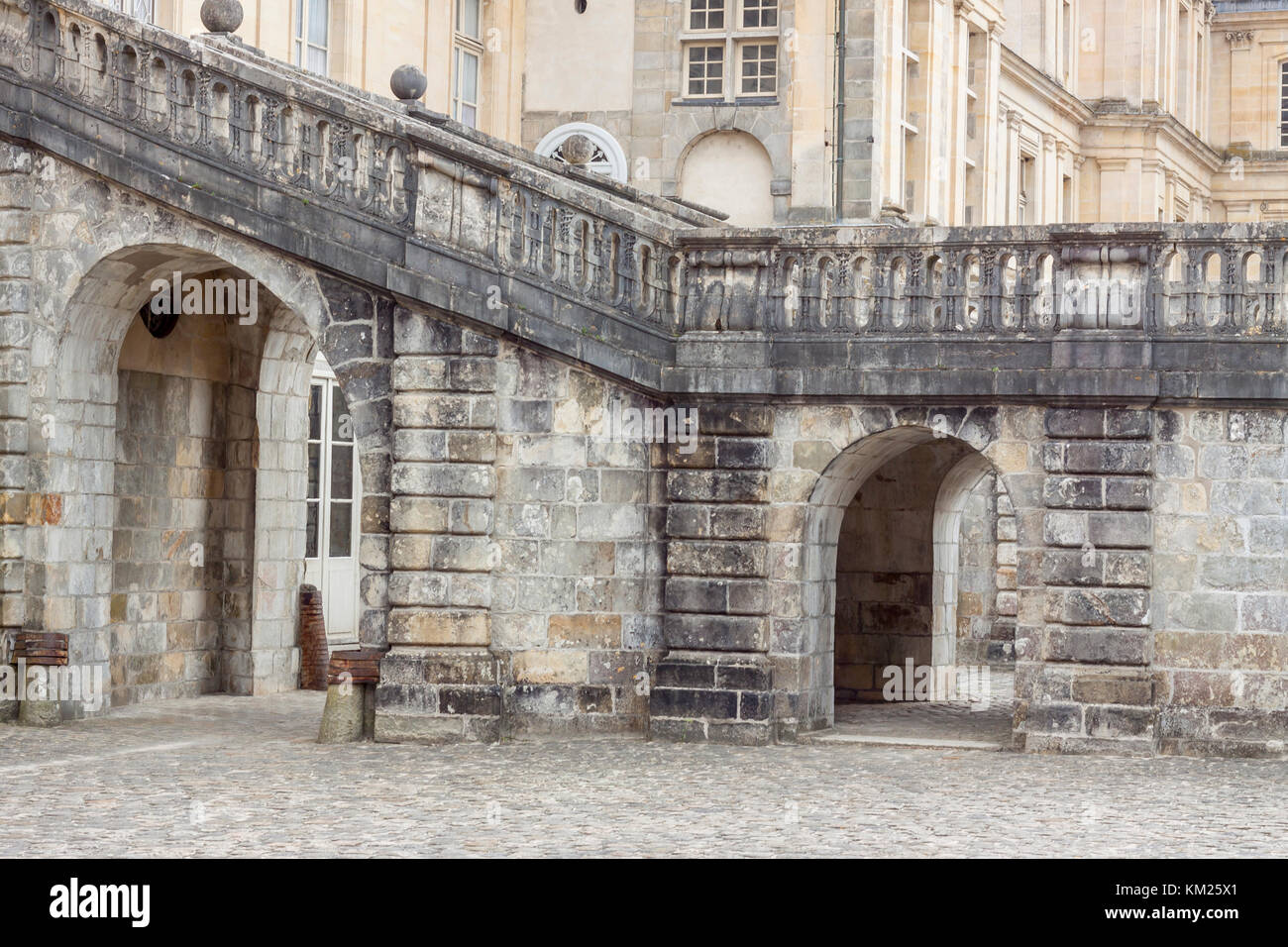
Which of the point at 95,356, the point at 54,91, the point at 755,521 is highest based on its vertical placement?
the point at 54,91

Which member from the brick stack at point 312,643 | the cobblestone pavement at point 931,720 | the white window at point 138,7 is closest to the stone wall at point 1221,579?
the cobblestone pavement at point 931,720

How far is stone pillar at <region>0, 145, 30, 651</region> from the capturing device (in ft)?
51.1

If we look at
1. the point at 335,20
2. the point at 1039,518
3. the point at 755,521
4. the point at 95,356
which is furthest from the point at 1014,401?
the point at 335,20

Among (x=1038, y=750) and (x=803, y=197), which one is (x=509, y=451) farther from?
(x=803, y=197)

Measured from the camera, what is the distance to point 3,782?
485 inches

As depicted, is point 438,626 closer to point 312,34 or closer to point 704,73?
point 312,34

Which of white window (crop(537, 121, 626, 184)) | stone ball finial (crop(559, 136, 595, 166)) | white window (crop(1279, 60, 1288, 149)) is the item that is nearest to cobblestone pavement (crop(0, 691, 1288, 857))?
stone ball finial (crop(559, 136, 595, 166))

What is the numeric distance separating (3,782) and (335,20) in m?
11.9

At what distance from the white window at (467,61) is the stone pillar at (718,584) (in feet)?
35.2

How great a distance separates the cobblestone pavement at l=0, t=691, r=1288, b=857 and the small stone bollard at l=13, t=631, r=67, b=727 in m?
0.24

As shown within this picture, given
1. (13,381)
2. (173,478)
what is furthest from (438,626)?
(173,478)

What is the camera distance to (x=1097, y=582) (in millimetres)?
14430

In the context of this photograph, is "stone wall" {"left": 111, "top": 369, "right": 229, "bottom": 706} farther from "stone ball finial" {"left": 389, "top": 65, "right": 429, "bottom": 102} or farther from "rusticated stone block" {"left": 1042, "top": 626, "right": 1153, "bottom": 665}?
"rusticated stone block" {"left": 1042, "top": 626, "right": 1153, "bottom": 665}

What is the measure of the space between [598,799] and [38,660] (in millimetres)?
5581
